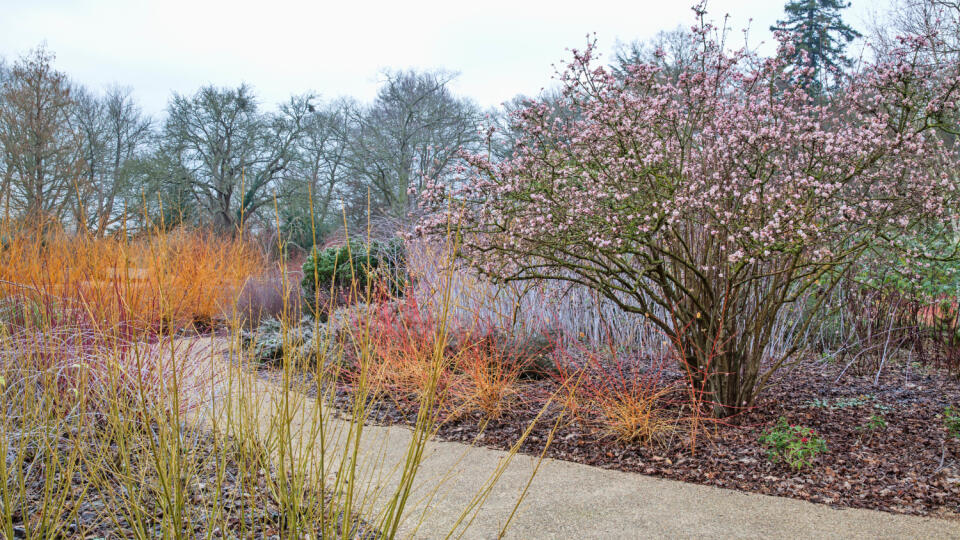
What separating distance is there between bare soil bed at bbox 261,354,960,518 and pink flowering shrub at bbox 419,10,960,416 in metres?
0.49

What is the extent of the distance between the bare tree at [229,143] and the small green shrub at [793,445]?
18.1 m

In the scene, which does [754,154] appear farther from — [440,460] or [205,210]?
[205,210]

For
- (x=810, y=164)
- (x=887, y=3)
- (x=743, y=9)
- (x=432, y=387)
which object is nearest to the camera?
(x=432, y=387)

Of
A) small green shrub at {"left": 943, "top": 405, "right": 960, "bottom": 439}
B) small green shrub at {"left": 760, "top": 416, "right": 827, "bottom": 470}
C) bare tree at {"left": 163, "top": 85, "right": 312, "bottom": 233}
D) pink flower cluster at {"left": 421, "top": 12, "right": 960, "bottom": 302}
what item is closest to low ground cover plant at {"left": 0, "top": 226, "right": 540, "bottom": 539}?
pink flower cluster at {"left": 421, "top": 12, "right": 960, "bottom": 302}

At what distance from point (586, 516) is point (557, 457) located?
838 millimetres

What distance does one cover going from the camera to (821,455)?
10.9 feet

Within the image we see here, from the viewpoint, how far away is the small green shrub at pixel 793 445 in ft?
10.5

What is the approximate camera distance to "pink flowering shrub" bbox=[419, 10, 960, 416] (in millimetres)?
3334

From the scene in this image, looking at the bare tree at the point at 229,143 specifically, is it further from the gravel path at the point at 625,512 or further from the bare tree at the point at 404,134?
the gravel path at the point at 625,512

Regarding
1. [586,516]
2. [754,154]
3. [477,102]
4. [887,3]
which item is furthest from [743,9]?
[477,102]

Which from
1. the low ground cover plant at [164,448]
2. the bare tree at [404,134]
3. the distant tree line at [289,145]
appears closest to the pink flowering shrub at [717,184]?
the low ground cover plant at [164,448]

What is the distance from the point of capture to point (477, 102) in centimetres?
2017

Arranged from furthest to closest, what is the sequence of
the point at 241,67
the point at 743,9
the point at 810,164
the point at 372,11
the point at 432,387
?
the point at 241,67
the point at 372,11
the point at 743,9
the point at 810,164
the point at 432,387

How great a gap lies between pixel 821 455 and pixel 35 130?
14229 mm
